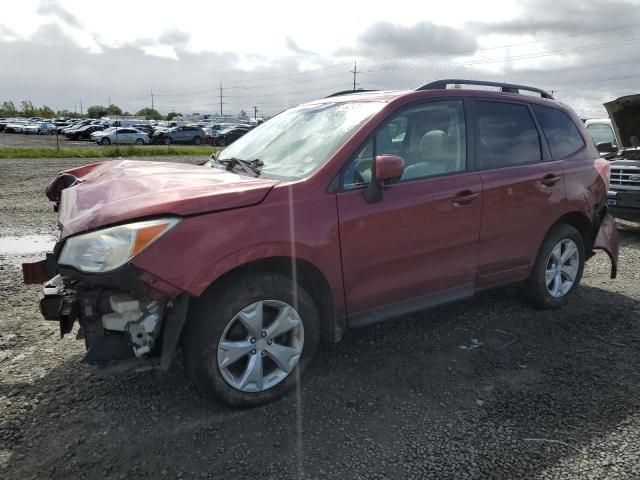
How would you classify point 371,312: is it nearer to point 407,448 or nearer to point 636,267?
point 407,448

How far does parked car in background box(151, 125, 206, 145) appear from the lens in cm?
4406

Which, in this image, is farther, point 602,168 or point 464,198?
point 602,168

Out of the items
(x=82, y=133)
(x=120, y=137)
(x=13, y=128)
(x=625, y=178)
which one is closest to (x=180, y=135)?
(x=120, y=137)

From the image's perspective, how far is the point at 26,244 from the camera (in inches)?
261

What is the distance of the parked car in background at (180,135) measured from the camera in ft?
145

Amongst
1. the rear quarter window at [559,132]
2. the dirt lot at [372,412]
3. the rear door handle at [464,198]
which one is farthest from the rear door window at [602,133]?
the rear door handle at [464,198]

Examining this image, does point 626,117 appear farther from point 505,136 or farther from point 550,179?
point 505,136

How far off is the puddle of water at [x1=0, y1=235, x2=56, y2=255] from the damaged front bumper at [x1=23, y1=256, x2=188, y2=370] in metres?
3.94

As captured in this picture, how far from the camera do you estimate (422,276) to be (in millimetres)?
3631

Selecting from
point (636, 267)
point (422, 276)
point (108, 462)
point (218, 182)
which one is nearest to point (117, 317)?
point (108, 462)

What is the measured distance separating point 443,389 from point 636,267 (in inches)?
166

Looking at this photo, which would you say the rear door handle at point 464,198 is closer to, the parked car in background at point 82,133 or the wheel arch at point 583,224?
A: the wheel arch at point 583,224

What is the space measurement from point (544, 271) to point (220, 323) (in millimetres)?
2996

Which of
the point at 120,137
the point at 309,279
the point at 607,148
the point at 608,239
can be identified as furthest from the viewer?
the point at 120,137
